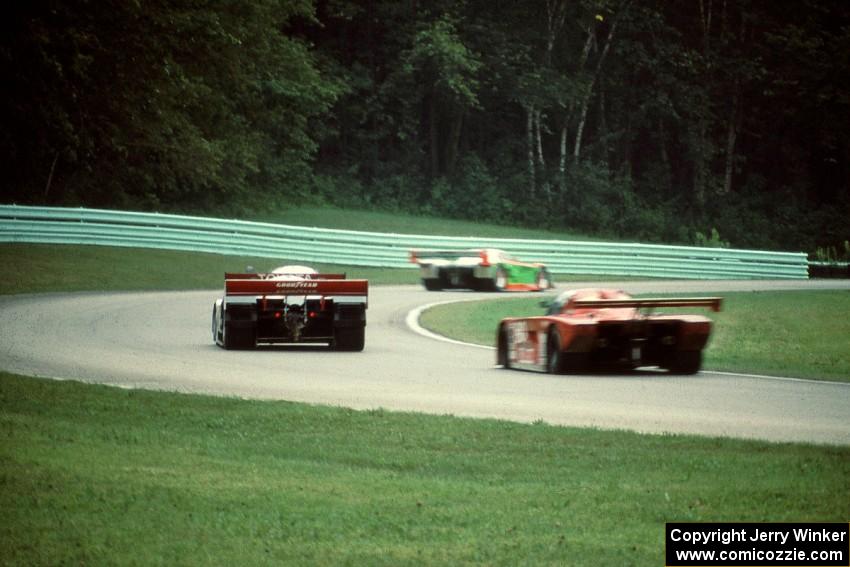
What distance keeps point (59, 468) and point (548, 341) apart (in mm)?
7716

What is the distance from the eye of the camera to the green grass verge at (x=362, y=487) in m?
6.31

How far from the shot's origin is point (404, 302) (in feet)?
87.5

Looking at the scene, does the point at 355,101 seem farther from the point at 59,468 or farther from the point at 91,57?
the point at 59,468

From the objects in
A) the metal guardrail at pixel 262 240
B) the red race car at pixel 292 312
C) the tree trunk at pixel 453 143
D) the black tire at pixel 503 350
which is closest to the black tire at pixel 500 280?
the metal guardrail at pixel 262 240

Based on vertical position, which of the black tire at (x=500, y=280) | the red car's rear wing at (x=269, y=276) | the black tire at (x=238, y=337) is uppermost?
the red car's rear wing at (x=269, y=276)

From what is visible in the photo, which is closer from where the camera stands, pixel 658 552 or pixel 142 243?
pixel 658 552

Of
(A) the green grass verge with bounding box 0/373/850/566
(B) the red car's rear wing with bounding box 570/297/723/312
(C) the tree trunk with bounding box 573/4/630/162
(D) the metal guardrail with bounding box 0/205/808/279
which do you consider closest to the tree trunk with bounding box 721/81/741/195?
(C) the tree trunk with bounding box 573/4/630/162

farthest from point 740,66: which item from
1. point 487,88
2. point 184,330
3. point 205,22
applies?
point 184,330

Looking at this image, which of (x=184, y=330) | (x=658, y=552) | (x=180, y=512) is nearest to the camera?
(x=658, y=552)

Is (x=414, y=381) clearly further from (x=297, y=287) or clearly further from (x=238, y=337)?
(x=238, y=337)

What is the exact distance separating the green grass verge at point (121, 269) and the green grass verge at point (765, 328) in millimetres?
7093

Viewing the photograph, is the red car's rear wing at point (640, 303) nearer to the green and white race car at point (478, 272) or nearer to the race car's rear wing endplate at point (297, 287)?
the race car's rear wing endplate at point (297, 287)

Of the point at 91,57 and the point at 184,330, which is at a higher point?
the point at 91,57

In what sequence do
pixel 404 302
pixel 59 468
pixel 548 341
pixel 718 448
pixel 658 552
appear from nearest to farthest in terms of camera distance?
1. pixel 658 552
2. pixel 59 468
3. pixel 718 448
4. pixel 548 341
5. pixel 404 302
